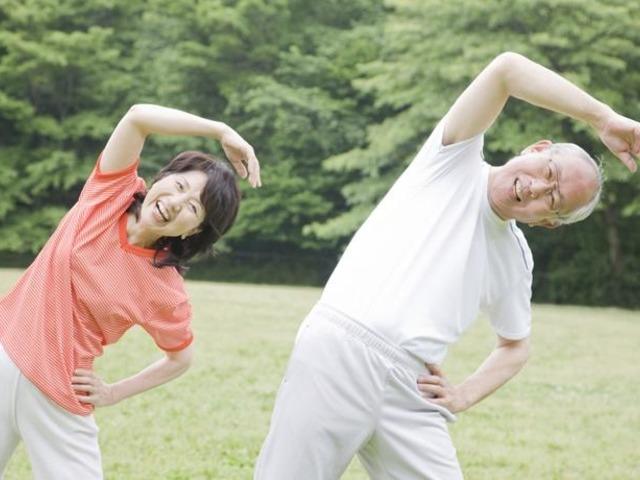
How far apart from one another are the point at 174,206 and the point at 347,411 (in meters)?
0.79

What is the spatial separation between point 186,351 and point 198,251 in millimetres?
Result: 292

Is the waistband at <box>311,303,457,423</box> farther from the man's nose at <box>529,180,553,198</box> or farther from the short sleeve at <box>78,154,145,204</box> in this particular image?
the short sleeve at <box>78,154,145,204</box>

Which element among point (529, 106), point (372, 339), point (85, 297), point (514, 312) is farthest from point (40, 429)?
point (529, 106)

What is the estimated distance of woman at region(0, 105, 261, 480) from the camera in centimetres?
293

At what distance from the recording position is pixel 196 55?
26078 mm

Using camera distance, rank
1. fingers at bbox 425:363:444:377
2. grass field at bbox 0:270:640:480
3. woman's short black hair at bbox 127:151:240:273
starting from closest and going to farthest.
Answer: fingers at bbox 425:363:444:377
woman's short black hair at bbox 127:151:240:273
grass field at bbox 0:270:640:480

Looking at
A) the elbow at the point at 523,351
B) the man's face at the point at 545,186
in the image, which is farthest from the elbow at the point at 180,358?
the man's face at the point at 545,186

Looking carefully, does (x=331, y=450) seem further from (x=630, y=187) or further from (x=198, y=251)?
(x=630, y=187)

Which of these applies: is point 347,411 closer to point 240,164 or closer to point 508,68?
point 240,164

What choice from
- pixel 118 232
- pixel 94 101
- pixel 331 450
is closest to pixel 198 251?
pixel 118 232

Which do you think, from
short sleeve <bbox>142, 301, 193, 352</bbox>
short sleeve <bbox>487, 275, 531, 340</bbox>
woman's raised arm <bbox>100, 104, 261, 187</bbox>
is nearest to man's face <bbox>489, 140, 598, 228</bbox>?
short sleeve <bbox>487, 275, 531, 340</bbox>

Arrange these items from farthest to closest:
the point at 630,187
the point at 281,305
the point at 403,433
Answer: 1. the point at 630,187
2. the point at 281,305
3. the point at 403,433

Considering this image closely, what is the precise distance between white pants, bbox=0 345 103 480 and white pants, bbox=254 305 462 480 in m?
0.60

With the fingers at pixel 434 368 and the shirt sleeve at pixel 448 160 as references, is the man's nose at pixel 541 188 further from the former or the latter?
the fingers at pixel 434 368
